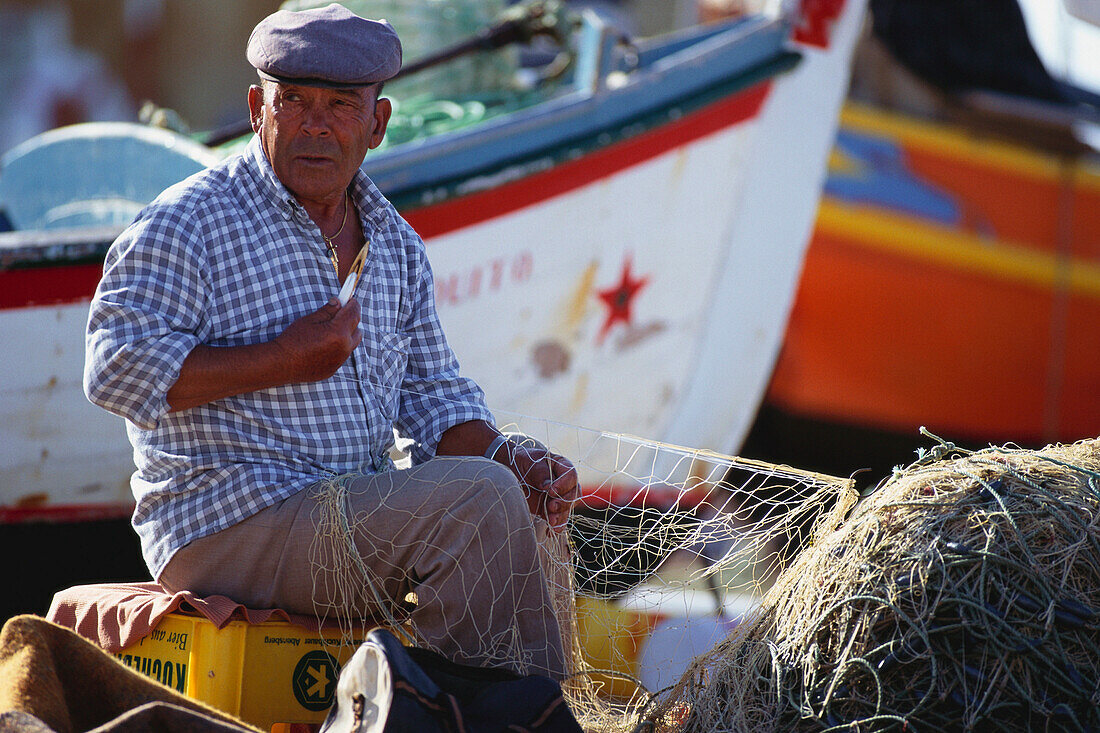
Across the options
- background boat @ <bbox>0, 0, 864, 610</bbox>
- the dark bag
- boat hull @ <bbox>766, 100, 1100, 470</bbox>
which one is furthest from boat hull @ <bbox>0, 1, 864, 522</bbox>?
the dark bag

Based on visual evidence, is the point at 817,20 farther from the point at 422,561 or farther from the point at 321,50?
the point at 422,561

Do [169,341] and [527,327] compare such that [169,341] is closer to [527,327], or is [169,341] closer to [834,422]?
[527,327]

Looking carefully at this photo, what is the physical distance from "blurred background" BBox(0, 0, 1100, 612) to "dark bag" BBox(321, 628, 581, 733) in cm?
521

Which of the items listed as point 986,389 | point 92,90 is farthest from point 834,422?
point 92,90

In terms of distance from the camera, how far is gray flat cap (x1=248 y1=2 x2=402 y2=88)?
2100 mm

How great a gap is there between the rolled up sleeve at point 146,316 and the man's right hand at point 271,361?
0.09 feet

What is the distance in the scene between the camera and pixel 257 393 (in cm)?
213

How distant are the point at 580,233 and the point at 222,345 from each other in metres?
2.85

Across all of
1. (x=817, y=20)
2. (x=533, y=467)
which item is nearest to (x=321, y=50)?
(x=533, y=467)

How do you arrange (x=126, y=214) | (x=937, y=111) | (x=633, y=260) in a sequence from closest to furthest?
1. (x=126, y=214)
2. (x=633, y=260)
3. (x=937, y=111)

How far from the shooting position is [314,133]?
2.17 metres

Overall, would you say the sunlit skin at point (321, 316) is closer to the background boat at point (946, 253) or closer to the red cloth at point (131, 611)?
the red cloth at point (131, 611)

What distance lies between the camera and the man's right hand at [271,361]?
6.53 feet

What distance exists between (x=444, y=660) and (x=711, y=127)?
373 centimetres
